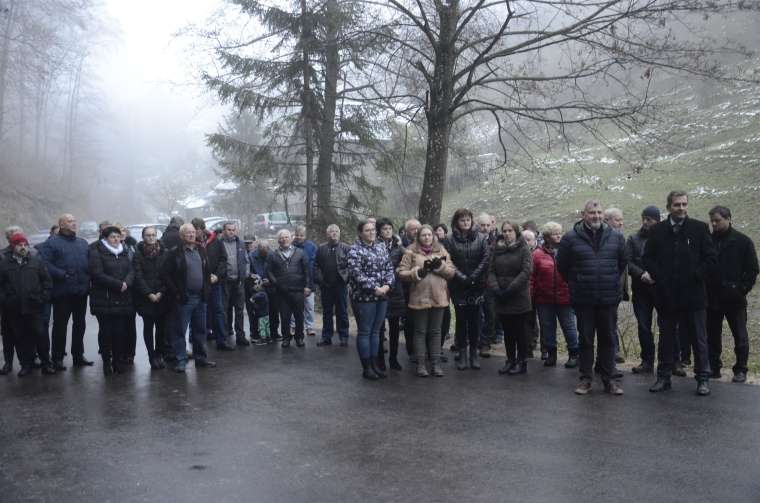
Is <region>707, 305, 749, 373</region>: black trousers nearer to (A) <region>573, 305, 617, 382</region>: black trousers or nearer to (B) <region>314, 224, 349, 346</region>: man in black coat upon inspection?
(A) <region>573, 305, 617, 382</region>: black trousers

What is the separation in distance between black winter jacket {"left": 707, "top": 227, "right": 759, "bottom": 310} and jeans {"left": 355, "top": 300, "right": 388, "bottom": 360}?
409cm

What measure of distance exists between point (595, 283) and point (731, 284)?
72.9 inches

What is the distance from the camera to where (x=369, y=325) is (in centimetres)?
822

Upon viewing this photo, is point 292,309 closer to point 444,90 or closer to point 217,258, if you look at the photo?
point 217,258

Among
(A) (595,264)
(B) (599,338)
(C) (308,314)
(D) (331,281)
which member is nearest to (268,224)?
(C) (308,314)

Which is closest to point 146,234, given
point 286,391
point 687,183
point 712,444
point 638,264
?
point 286,391

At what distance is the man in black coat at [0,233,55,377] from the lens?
28.0 ft

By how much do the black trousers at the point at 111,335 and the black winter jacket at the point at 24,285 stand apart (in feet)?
2.61

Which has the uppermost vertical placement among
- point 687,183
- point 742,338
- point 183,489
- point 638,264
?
point 687,183

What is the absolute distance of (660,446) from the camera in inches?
217

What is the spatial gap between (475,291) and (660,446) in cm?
344

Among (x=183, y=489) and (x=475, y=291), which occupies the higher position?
(x=475, y=291)

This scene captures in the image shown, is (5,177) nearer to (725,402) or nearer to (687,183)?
(687,183)

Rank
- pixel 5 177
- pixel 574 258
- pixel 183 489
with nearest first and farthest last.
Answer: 1. pixel 183 489
2. pixel 574 258
3. pixel 5 177
